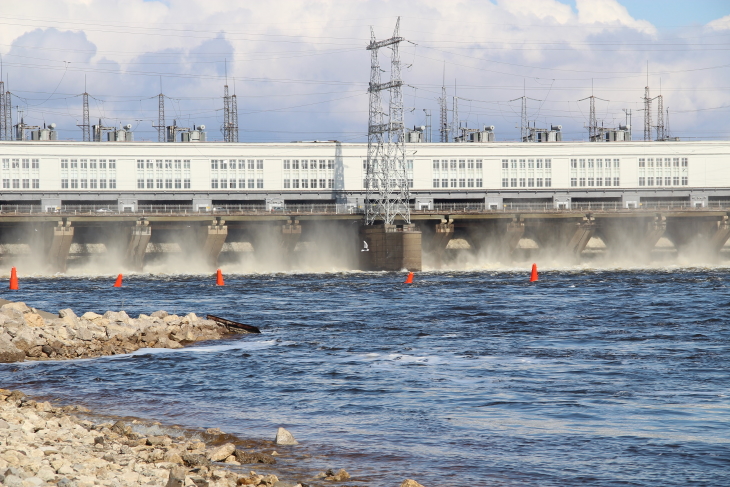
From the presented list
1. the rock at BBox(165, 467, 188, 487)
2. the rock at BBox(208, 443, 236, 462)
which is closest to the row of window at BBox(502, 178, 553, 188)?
the rock at BBox(208, 443, 236, 462)

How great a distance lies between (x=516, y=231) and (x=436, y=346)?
54158 mm

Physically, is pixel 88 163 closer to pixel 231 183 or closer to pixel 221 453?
pixel 231 183

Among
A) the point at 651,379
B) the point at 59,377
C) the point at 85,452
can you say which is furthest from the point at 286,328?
the point at 85,452

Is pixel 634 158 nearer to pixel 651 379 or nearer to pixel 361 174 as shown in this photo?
pixel 361 174

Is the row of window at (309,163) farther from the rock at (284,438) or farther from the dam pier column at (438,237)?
the rock at (284,438)

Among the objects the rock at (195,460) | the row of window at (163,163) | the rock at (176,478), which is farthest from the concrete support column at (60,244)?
the rock at (176,478)

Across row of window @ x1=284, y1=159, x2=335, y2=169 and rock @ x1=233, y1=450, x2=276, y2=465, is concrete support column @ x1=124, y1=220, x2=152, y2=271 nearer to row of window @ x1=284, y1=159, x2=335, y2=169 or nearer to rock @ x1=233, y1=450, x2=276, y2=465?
row of window @ x1=284, y1=159, x2=335, y2=169

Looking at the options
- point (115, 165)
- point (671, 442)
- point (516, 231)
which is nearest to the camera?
point (671, 442)

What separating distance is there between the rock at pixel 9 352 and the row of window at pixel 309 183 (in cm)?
6520

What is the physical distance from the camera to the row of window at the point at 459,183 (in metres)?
92.7

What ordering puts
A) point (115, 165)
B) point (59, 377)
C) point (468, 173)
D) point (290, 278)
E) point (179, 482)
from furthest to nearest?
point (468, 173) < point (115, 165) < point (290, 278) < point (59, 377) < point (179, 482)

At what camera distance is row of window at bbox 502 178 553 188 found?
93.7 m

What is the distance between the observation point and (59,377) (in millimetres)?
22391

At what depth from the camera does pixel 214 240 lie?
74.5 metres
